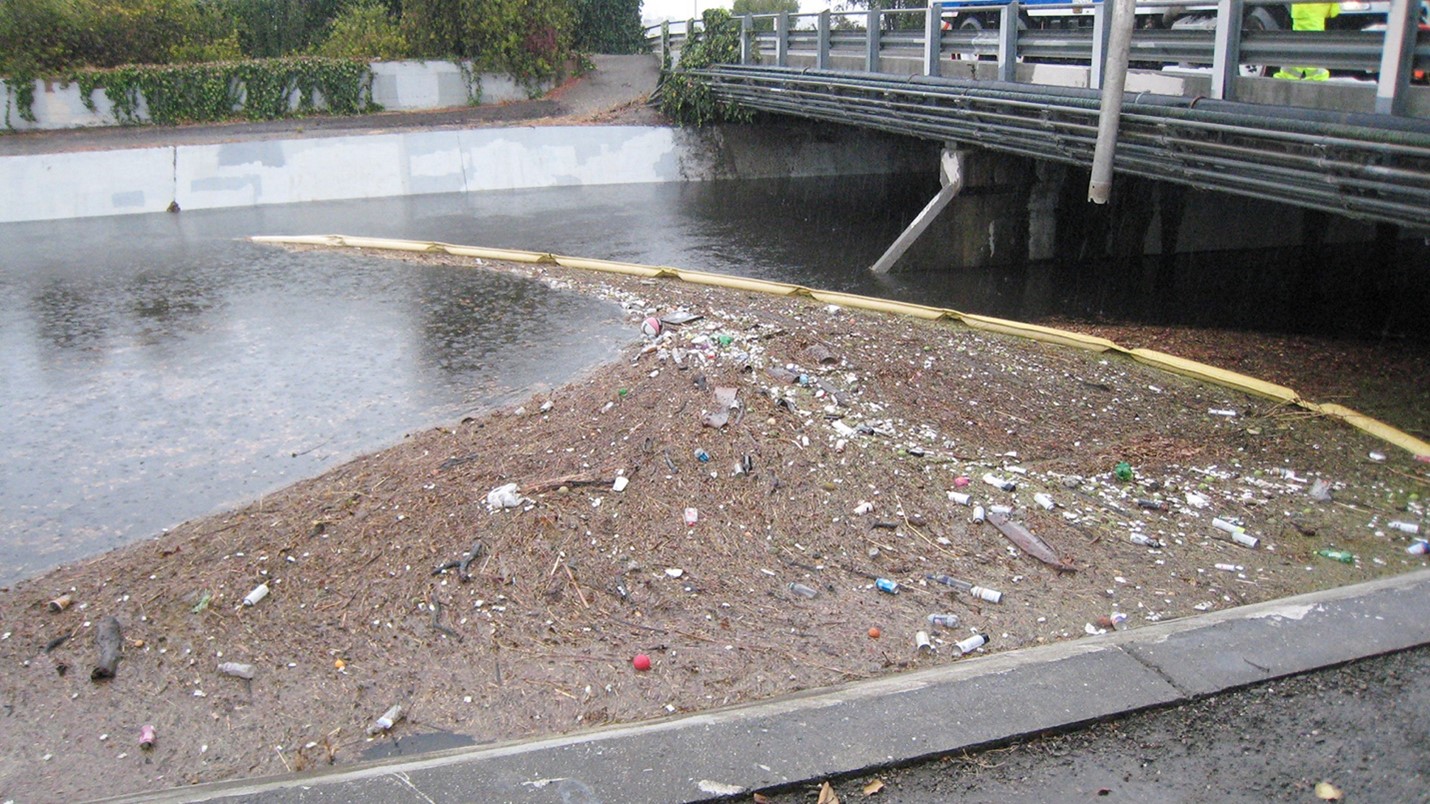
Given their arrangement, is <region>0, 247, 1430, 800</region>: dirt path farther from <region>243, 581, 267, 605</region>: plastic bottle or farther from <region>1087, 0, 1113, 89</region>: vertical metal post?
<region>1087, 0, 1113, 89</region>: vertical metal post

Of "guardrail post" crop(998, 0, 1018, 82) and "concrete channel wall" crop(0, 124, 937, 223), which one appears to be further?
"concrete channel wall" crop(0, 124, 937, 223)

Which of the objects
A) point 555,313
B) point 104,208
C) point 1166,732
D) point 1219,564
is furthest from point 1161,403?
point 104,208

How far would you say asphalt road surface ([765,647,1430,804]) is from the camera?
3.51 m

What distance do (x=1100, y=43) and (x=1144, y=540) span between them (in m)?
6.35

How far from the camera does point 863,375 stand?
24.9ft

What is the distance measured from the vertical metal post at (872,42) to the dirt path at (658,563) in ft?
29.6

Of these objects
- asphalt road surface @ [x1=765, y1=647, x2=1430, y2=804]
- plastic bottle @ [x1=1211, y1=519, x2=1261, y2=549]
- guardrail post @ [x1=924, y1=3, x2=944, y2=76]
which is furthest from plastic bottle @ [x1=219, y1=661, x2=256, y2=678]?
guardrail post @ [x1=924, y1=3, x2=944, y2=76]

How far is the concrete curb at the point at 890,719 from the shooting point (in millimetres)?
3475

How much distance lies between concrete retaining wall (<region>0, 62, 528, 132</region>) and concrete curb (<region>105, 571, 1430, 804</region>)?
2515cm

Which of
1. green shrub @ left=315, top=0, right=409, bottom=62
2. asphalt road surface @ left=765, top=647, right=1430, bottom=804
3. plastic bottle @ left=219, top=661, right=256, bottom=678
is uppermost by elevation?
green shrub @ left=315, top=0, right=409, bottom=62

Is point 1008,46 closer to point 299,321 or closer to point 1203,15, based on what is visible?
point 1203,15

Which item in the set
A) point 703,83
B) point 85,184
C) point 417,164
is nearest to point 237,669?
point 85,184

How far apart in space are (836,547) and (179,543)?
3616 mm

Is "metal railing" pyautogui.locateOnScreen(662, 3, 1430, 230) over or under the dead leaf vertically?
over
